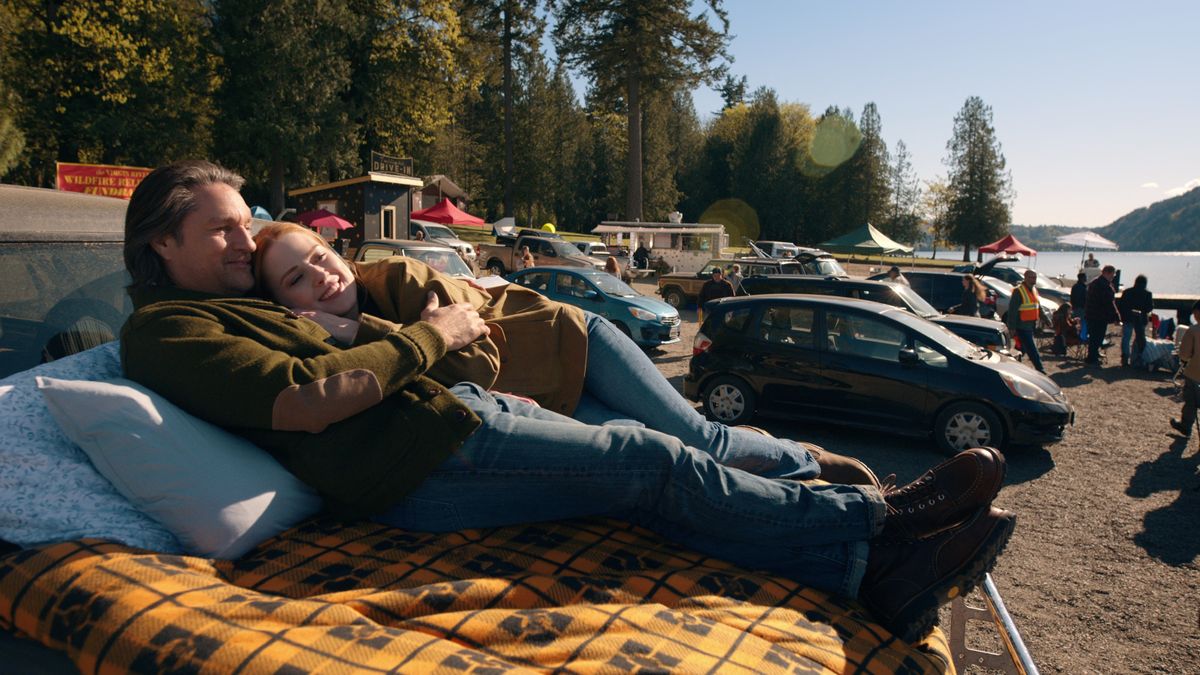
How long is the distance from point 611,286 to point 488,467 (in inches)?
540

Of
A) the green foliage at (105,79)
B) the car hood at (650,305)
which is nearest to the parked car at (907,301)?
the car hood at (650,305)

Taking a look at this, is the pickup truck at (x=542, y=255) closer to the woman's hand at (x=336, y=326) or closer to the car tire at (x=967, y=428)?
the car tire at (x=967, y=428)

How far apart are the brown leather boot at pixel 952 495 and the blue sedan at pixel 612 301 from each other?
12459 millimetres

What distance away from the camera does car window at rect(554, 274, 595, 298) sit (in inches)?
619

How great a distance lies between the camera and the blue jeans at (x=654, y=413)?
281 centimetres

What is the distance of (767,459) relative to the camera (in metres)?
2.83

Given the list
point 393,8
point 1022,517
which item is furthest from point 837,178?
point 1022,517

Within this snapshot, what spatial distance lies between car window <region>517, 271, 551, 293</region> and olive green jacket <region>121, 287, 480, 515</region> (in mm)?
13634

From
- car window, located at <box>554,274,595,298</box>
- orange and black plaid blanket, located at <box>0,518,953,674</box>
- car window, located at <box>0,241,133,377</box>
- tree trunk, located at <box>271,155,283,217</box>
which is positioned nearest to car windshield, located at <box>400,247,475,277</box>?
car window, located at <box>554,274,595,298</box>

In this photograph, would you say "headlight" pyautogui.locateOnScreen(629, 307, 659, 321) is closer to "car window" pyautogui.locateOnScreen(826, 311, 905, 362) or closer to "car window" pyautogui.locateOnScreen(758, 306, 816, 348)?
"car window" pyautogui.locateOnScreen(758, 306, 816, 348)

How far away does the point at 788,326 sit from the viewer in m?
9.17

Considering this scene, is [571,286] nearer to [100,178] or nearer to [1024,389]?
[100,178]

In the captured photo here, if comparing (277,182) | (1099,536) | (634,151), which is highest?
(634,151)

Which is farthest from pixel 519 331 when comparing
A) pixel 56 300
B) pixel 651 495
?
pixel 56 300
